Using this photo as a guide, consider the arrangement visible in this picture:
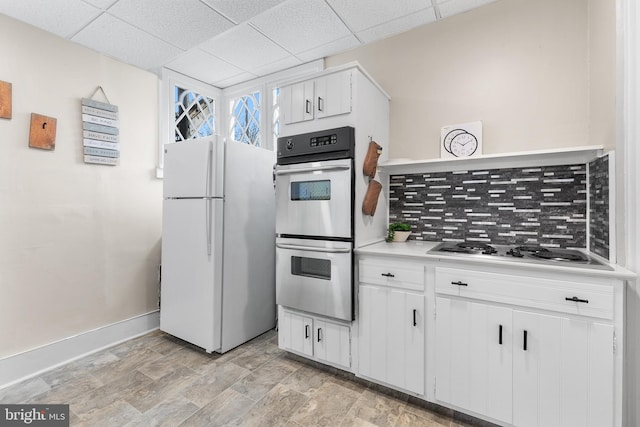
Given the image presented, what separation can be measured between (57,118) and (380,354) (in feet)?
9.63

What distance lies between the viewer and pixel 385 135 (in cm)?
245

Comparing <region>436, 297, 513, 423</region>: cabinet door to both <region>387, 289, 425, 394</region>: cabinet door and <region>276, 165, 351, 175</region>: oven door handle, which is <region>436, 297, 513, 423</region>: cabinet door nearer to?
<region>387, 289, 425, 394</region>: cabinet door

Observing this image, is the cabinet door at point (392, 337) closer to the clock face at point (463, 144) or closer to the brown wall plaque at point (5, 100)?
the clock face at point (463, 144)

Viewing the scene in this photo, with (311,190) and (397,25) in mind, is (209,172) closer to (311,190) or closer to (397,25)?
(311,190)

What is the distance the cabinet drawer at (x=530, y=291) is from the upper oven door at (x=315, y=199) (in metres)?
0.67

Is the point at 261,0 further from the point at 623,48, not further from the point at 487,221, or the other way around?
the point at 487,221

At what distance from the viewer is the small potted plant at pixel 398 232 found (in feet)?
7.66

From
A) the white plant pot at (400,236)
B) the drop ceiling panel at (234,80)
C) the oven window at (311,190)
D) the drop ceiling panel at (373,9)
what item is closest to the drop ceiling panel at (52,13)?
the drop ceiling panel at (234,80)

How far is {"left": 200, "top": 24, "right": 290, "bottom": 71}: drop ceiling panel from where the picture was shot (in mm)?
2529

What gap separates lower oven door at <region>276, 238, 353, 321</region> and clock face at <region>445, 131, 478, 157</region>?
109 cm

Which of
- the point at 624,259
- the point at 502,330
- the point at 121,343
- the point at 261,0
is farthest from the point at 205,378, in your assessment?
the point at 261,0

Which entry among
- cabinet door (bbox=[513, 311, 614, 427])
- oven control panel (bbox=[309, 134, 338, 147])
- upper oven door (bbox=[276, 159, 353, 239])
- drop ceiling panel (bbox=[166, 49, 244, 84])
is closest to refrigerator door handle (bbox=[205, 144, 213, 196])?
upper oven door (bbox=[276, 159, 353, 239])

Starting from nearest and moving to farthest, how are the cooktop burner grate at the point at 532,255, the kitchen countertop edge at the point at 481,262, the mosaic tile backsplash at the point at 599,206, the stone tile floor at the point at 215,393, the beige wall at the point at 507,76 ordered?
the kitchen countertop edge at the point at 481,262
the cooktop burner grate at the point at 532,255
the mosaic tile backsplash at the point at 599,206
the stone tile floor at the point at 215,393
the beige wall at the point at 507,76

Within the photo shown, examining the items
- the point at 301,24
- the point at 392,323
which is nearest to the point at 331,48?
the point at 301,24
